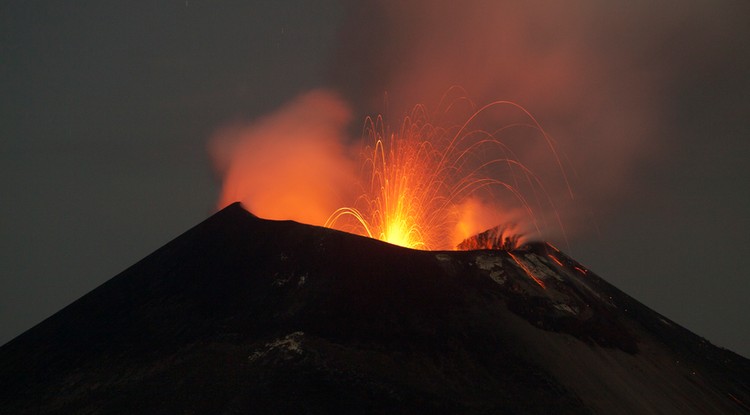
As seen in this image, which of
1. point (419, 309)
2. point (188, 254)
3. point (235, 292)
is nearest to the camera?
point (419, 309)

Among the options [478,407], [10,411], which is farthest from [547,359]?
[10,411]

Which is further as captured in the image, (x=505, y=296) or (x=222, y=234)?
(x=222, y=234)

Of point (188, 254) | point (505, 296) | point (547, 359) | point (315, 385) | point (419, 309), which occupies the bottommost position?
point (315, 385)

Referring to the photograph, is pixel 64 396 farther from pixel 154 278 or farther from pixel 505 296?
pixel 505 296

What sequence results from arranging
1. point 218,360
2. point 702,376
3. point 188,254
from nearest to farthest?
point 218,360
point 702,376
point 188,254

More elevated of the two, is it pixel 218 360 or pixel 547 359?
pixel 547 359

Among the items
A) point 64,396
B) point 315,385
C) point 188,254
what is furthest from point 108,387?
point 188,254
